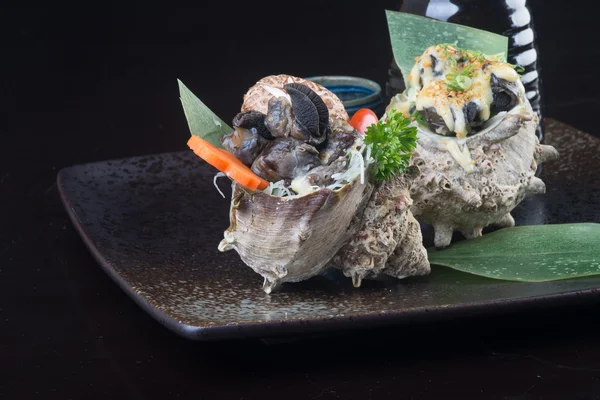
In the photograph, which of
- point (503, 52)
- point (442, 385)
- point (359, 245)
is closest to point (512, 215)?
point (503, 52)

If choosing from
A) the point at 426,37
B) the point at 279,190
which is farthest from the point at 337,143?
the point at 426,37

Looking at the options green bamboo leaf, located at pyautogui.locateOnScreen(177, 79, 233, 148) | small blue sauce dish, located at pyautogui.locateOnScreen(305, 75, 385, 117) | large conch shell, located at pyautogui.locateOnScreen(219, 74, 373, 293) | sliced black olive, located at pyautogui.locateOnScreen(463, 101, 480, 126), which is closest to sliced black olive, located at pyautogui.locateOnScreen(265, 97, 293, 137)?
large conch shell, located at pyautogui.locateOnScreen(219, 74, 373, 293)

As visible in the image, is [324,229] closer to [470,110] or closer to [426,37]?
[470,110]

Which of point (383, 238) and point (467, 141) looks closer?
point (383, 238)

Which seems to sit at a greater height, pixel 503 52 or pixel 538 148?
pixel 503 52

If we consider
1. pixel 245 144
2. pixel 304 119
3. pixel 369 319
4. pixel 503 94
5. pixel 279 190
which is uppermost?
pixel 503 94

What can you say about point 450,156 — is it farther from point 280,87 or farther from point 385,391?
point 385,391

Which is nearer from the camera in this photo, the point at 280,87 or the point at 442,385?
the point at 442,385
